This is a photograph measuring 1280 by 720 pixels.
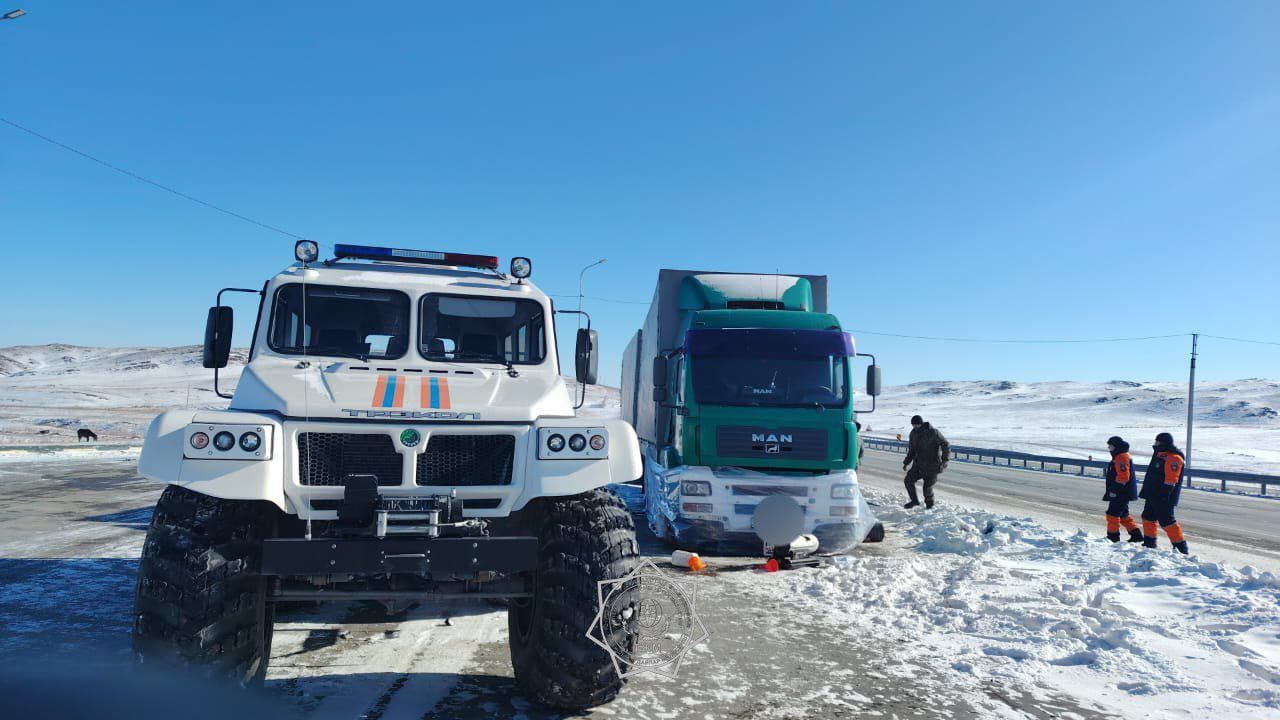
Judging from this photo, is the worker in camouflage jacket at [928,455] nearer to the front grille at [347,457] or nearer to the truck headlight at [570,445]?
the truck headlight at [570,445]

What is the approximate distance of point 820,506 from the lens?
9086 mm

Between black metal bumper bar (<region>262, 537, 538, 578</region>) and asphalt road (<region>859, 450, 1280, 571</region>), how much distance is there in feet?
36.1

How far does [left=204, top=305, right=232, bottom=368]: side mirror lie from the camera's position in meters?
5.54

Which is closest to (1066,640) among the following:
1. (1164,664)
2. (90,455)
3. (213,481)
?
(1164,664)

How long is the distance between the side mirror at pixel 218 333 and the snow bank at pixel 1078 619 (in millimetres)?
5454

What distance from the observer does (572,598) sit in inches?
170

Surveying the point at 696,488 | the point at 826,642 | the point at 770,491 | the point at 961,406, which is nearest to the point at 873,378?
the point at 770,491

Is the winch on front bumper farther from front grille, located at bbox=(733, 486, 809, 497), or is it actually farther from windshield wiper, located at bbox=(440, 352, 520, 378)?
front grille, located at bbox=(733, 486, 809, 497)

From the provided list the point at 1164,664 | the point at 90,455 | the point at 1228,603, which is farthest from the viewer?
the point at 90,455

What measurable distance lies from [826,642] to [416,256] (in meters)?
4.62

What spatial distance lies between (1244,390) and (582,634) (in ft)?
447

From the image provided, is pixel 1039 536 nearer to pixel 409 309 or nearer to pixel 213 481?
pixel 409 309

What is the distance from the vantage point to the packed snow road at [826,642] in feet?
15.6

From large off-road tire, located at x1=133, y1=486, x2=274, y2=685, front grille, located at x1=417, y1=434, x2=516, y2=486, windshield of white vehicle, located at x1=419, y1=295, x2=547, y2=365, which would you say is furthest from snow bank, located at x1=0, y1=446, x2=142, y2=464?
front grille, located at x1=417, y1=434, x2=516, y2=486
